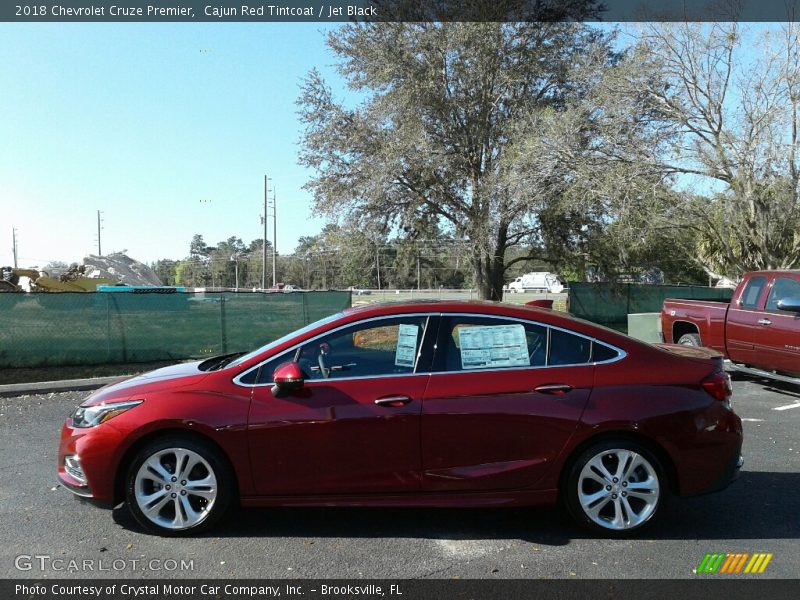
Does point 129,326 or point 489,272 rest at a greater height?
point 489,272

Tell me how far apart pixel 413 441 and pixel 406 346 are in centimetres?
65

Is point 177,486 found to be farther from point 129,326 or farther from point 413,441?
point 129,326

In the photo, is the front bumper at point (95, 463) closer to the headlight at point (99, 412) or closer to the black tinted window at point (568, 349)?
the headlight at point (99, 412)

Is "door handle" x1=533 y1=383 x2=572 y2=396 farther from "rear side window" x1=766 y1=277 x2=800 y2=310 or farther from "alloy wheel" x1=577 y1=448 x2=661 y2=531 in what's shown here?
"rear side window" x1=766 y1=277 x2=800 y2=310

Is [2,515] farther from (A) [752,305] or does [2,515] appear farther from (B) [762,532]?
(A) [752,305]

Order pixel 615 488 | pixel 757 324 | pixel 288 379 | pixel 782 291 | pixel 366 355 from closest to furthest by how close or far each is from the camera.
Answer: pixel 288 379 → pixel 615 488 → pixel 366 355 → pixel 782 291 → pixel 757 324

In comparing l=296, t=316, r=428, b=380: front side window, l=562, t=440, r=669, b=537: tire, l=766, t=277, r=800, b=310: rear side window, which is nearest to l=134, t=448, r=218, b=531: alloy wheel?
l=296, t=316, r=428, b=380: front side window

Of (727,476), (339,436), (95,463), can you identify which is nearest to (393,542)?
(339,436)

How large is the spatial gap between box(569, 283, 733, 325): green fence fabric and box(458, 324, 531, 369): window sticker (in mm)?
16627

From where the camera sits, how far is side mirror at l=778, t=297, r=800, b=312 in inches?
321

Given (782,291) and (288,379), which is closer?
(288,379)

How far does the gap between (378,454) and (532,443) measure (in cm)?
100

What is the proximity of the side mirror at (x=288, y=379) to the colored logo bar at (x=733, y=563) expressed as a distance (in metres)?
2.65

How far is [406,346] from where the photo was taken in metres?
4.44
